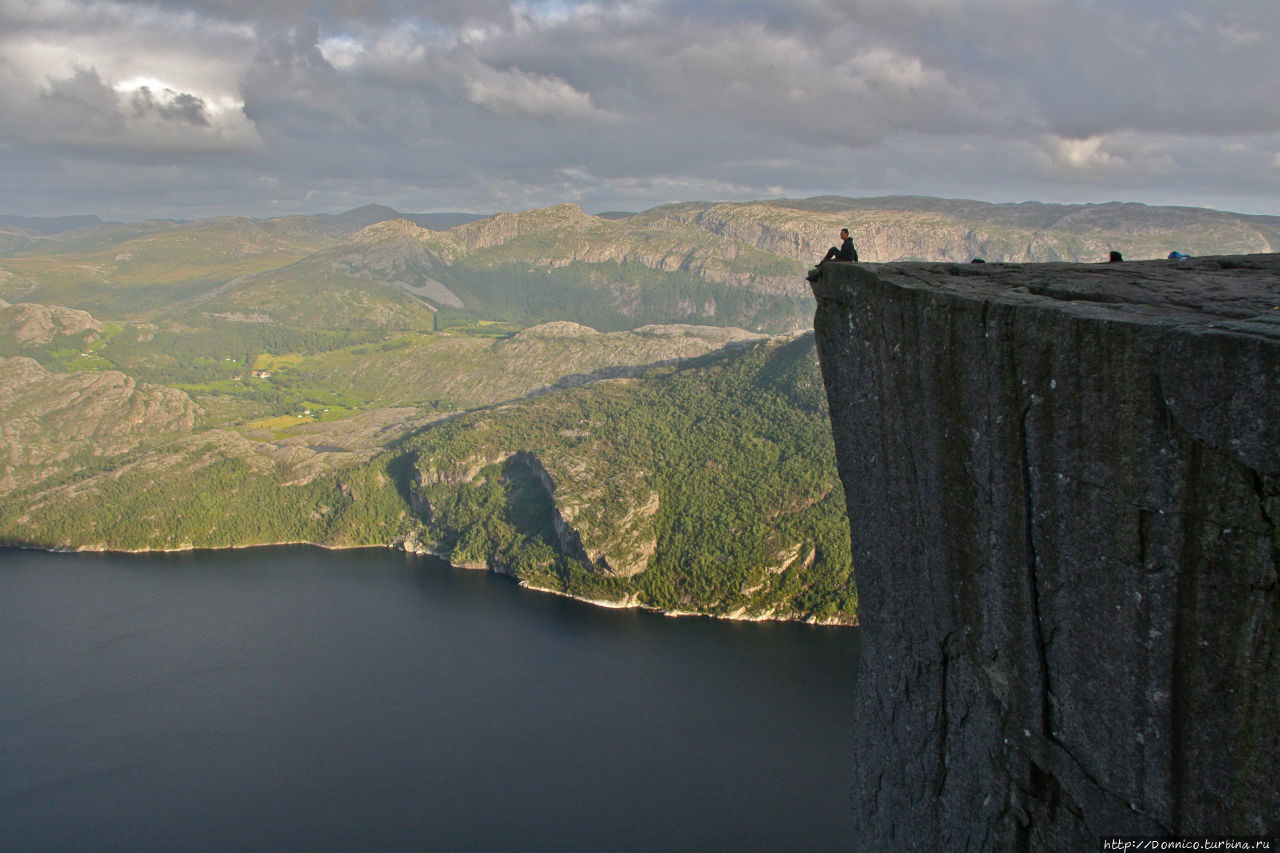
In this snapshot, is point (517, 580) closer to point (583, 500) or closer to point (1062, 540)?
→ point (583, 500)

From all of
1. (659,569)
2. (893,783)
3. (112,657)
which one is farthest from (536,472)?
(893,783)

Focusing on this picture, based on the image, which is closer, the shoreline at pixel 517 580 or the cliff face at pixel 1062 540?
the cliff face at pixel 1062 540

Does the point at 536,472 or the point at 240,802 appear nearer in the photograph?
the point at 240,802

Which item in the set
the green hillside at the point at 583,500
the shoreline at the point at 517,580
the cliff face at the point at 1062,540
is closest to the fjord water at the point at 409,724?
the shoreline at the point at 517,580

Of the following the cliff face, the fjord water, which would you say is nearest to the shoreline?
the fjord water

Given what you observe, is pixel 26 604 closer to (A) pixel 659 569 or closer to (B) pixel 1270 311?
(A) pixel 659 569

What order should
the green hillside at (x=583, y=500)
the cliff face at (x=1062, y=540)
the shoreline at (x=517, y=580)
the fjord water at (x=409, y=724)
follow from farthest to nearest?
the green hillside at (x=583, y=500) → the shoreline at (x=517, y=580) → the fjord water at (x=409, y=724) → the cliff face at (x=1062, y=540)

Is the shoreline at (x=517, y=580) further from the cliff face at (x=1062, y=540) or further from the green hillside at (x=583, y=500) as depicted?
the cliff face at (x=1062, y=540)
